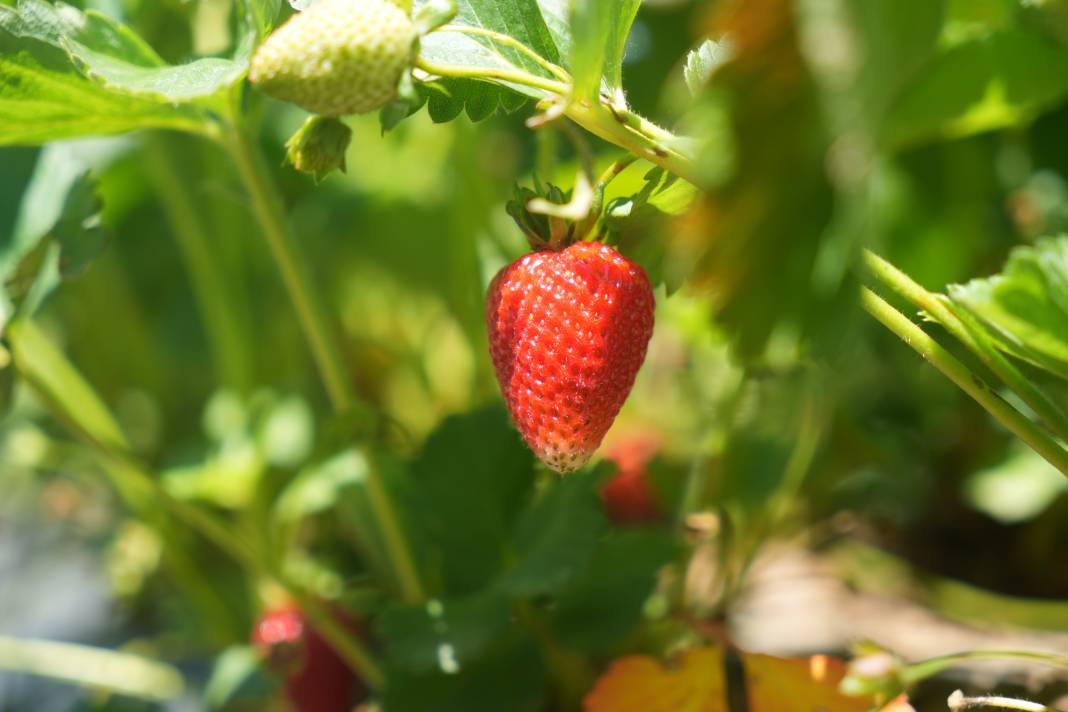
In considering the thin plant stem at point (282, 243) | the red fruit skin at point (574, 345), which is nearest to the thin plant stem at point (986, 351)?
the red fruit skin at point (574, 345)

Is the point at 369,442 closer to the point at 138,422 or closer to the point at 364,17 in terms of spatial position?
the point at 364,17

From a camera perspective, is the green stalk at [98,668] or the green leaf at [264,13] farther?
the green stalk at [98,668]

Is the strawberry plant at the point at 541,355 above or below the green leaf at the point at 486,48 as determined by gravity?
below

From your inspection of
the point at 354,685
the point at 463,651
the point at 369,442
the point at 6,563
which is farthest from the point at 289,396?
the point at 6,563

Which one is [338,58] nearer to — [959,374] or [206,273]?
[959,374]

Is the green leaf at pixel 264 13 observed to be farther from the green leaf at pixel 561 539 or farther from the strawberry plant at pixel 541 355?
the green leaf at pixel 561 539

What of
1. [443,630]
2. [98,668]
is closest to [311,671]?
[98,668]
